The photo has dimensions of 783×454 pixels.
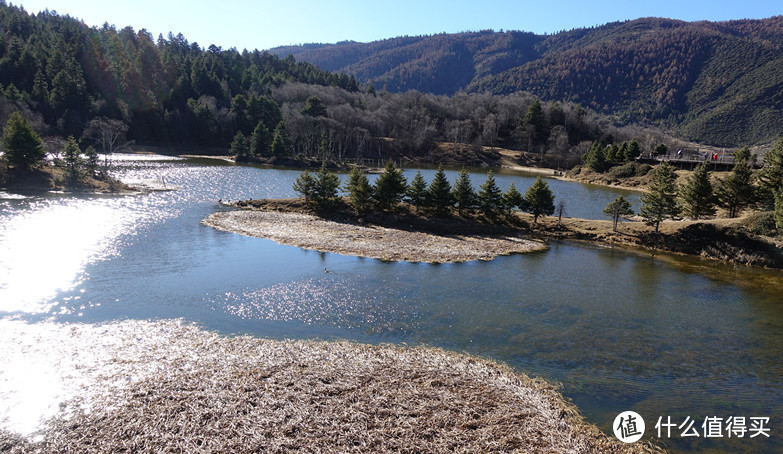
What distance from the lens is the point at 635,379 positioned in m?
18.7

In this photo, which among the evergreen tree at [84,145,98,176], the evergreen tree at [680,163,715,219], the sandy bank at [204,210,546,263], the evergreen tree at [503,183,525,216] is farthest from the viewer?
the evergreen tree at [84,145,98,176]

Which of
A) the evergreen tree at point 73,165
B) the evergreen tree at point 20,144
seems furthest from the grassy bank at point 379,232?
the evergreen tree at point 20,144

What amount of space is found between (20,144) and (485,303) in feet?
214

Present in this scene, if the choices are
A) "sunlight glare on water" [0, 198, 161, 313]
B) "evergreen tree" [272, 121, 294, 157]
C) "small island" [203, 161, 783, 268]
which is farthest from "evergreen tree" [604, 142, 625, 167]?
"sunlight glare on water" [0, 198, 161, 313]

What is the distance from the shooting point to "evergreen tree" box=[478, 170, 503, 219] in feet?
162

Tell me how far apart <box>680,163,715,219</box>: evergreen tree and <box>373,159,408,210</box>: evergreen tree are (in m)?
33.4

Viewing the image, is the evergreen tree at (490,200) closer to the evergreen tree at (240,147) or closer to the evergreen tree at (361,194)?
the evergreen tree at (361,194)

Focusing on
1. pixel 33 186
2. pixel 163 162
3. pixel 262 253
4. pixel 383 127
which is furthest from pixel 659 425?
pixel 383 127

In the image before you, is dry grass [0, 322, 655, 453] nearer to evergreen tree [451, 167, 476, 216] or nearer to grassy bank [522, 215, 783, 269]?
evergreen tree [451, 167, 476, 216]

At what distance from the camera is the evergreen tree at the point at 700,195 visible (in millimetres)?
50250

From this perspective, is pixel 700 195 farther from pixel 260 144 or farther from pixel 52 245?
pixel 260 144

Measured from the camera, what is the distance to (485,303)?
27.0 m

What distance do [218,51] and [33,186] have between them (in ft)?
528

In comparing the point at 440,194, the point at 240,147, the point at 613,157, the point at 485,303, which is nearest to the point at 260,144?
the point at 240,147
